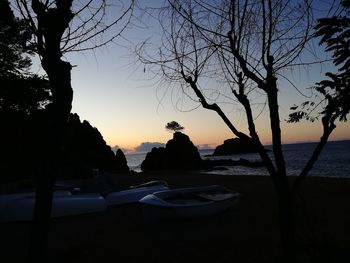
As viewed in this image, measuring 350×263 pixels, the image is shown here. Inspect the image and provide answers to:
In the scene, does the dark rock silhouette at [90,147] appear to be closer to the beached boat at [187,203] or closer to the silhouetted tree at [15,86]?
the silhouetted tree at [15,86]

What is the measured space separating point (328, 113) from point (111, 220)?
974 centimetres

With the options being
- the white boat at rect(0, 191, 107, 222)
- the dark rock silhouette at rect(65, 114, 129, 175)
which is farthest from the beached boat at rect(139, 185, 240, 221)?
the dark rock silhouette at rect(65, 114, 129, 175)

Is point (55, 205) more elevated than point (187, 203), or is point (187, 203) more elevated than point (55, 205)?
point (55, 205)

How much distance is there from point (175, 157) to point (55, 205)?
62.1 metres

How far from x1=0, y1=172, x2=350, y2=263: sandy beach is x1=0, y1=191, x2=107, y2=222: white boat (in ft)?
0.76

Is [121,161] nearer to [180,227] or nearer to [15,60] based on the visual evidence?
[15,60]

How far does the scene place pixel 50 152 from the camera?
182 inches

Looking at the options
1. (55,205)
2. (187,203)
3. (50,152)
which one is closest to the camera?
(50,152)

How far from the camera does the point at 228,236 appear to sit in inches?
395

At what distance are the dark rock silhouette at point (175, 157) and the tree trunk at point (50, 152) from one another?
68180 mm

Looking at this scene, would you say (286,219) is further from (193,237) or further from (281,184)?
(193,237)

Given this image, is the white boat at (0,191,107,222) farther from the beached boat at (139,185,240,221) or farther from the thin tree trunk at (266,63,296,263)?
the thin tree trunk at (266,63,296,263)

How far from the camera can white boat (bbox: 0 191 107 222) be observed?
41.9 ft

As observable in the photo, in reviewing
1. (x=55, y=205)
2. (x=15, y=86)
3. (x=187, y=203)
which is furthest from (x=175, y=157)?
(x=187, y=203)
